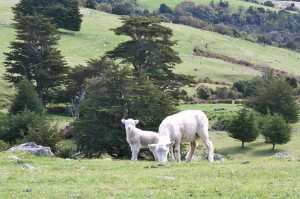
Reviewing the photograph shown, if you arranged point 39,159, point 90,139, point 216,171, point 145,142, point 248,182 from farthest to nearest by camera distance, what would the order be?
point 90,139 → point 145,142 → point 39,159 → point 216,171 → point 248,182

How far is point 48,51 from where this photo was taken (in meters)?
61.0

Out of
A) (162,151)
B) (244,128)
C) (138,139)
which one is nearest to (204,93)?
(244,128)

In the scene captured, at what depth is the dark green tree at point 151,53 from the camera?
50866 millimetres

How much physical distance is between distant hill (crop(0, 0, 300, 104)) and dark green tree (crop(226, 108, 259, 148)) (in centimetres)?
3280

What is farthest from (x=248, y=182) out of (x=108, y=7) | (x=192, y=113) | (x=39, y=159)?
(x=108, y=7)

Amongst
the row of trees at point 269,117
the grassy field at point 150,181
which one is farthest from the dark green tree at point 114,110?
the grassy field at point 150,181

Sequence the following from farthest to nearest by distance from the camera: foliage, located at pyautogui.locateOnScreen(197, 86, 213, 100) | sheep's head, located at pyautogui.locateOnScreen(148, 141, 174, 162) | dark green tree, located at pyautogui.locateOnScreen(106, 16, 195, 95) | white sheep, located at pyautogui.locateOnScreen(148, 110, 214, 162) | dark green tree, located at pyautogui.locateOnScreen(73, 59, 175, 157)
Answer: foliage, located at pyautogui.locateOnScreen(197, 86, 213, 100) < dark green tree, located at pyautogui.locateOnScreen(106, 16, 195, 95) < dark green tree, located at pyautogui.locateOnScreen(73, 59, 175, 157) < white sheep, located at pyautogui.locateOnScreen(148, 110, 214, 162) < sheep's head, located at pyautogui.locateOnScreen(148, 141, 174, 162)

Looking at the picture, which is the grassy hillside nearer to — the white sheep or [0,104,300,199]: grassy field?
[0,104,300,199]: grassy field

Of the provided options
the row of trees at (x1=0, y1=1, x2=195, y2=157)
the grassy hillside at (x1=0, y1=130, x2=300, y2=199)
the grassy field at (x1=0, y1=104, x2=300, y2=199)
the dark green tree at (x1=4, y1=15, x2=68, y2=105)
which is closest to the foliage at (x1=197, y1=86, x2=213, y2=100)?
the row of trees at (x1=0, y1=1, x2=195, y2=157)

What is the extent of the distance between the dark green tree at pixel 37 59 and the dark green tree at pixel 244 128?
23507 millimetres

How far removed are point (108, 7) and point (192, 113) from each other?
131 m

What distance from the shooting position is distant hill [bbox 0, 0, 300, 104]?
89525 mm

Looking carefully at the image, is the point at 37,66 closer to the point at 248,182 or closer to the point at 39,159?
the point at 39,159

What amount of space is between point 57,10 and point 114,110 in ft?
223
